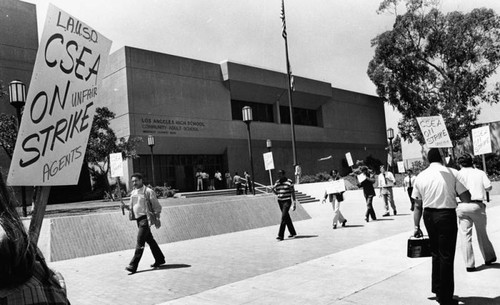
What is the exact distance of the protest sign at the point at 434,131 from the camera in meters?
9.30

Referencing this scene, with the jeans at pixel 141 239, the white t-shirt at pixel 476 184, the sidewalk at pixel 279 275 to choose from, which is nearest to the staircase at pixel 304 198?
the sidewalk at pixel 279 275

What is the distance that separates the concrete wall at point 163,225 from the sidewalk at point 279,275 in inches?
19.6

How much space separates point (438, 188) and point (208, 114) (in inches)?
1177

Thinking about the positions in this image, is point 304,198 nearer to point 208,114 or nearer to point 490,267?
point 208,114

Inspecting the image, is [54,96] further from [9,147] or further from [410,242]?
[9,147]

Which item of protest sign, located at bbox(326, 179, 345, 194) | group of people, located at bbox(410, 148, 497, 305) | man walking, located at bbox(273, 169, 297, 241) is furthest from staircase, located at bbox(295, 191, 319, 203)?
group of people, located at bbox(410, 148, 497, 305)

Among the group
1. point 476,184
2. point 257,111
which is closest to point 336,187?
point 476,184

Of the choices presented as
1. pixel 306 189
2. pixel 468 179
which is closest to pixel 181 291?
pixel 468 179

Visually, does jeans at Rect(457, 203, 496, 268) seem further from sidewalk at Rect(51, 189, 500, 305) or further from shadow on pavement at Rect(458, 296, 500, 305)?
shadow on pavement at Rect(458, 296, 500, 305)

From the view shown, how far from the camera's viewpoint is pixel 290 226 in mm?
11578

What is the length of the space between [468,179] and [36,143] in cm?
661

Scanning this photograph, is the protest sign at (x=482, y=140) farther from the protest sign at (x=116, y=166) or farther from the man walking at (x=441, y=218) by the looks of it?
the protest sign at (x=116, y=166)

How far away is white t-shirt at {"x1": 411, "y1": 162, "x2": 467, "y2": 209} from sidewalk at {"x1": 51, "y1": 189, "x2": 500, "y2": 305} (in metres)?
1.17

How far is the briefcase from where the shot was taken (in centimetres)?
539
